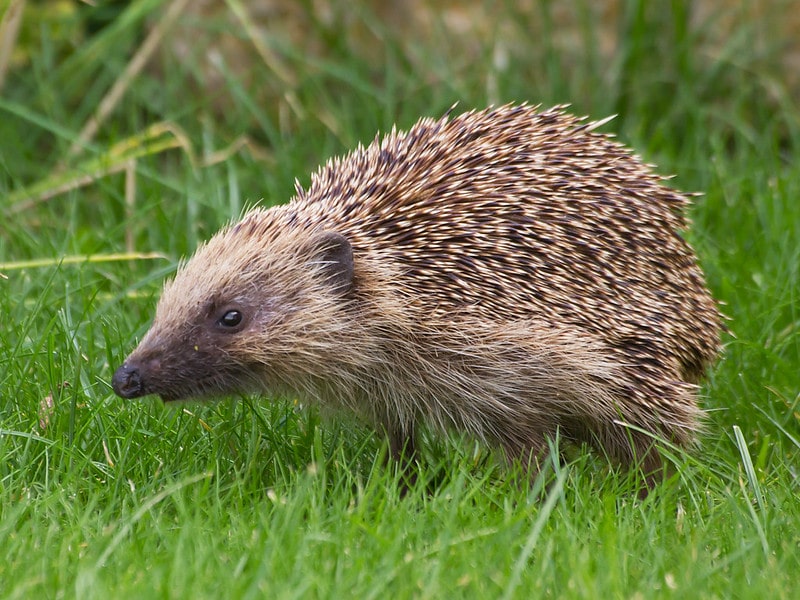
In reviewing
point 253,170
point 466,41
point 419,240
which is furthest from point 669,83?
point 419,240

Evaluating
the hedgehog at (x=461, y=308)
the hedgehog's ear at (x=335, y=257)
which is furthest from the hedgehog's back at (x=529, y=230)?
the hedgehog's ear at (x=335, y=257)

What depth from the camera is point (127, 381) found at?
4.51 m

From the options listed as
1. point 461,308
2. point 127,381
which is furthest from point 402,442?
point 127,381

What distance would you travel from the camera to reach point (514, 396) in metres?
4.80

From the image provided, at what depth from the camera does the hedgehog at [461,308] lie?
475cm

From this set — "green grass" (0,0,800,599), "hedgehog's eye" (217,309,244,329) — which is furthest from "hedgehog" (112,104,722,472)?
"green grass" (0,0,800,599)

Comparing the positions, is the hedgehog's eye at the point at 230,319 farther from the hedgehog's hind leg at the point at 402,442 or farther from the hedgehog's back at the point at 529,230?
the hedgehog's hind leg at the point at 402,442

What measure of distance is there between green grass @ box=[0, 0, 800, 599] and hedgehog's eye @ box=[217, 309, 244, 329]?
20.5 inches

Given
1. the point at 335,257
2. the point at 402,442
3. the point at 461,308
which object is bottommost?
the point at 402,442

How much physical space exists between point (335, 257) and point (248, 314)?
39 cm

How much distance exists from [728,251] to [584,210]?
2119mm

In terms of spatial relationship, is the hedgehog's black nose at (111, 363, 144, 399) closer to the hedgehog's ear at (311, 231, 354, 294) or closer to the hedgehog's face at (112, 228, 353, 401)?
the hedgehog's face at (112, 228, 353, 401)

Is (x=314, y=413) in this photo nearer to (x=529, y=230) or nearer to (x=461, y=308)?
(x=461, y=308)

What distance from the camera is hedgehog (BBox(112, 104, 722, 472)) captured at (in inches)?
187
